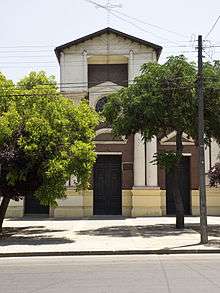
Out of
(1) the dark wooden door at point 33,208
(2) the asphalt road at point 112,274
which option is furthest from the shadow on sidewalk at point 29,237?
(1) the dark wooden door at point 33,208

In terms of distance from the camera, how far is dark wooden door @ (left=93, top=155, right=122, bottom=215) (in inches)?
1180

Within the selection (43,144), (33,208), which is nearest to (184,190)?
(33,208)

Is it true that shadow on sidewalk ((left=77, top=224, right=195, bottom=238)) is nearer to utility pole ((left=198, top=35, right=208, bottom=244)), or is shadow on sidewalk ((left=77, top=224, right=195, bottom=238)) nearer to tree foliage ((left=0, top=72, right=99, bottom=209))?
tree foliage ((left=0, top=72, right=99, bottom=209))

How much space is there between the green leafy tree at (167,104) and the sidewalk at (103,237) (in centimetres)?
227

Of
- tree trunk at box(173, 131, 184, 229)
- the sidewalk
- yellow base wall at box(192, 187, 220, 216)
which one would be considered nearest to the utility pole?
the sidewalk

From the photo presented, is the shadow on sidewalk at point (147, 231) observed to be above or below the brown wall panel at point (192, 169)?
below

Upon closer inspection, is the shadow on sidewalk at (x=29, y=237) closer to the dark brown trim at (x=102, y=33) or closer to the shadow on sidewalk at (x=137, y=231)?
the shadow on sidewalk at (x=137, y=231)

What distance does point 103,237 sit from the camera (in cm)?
1948

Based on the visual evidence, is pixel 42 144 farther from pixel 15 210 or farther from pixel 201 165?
pixel 15 210

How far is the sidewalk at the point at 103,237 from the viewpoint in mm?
15992

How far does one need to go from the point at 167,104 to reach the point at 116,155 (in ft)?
31.5

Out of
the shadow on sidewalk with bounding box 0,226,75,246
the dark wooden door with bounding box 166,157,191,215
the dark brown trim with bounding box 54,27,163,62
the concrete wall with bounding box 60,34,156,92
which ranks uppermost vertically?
the dark brown trim with bounding box 54,27,163,62

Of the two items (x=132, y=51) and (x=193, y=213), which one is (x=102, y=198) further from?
(x=132, y=51)

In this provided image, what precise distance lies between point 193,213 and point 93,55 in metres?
10.9
